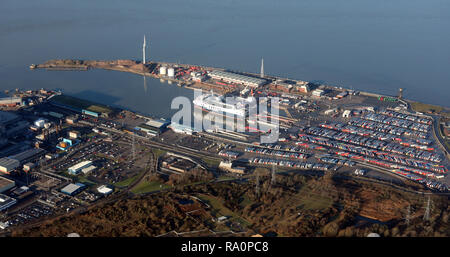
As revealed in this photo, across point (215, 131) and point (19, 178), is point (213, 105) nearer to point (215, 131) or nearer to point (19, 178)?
point (215, 131)

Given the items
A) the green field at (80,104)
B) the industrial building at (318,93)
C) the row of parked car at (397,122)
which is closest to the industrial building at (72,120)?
the green field at (80,104)

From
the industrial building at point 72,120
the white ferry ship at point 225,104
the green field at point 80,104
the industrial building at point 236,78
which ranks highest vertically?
the industrial building at point 236,78

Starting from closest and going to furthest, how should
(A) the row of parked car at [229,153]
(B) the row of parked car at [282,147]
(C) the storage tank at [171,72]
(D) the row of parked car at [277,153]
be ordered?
(A) the row of parked car at [229,153]
(D) the row of parked car at [277,153]
(B) the row of parked car at [282,147]
(C) the storage tank at [171,72]

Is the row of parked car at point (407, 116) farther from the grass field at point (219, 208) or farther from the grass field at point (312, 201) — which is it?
the grass field at point (219, 208)

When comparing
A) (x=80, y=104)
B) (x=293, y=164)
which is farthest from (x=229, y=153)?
(x=80, y=104)

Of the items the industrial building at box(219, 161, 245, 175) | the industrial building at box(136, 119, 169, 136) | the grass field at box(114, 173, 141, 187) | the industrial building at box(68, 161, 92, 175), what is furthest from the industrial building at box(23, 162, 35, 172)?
the industrial building at box(219, 161, 245, 175)

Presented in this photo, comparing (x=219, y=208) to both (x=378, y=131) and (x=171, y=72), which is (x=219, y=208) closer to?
(x=378, y=131)
